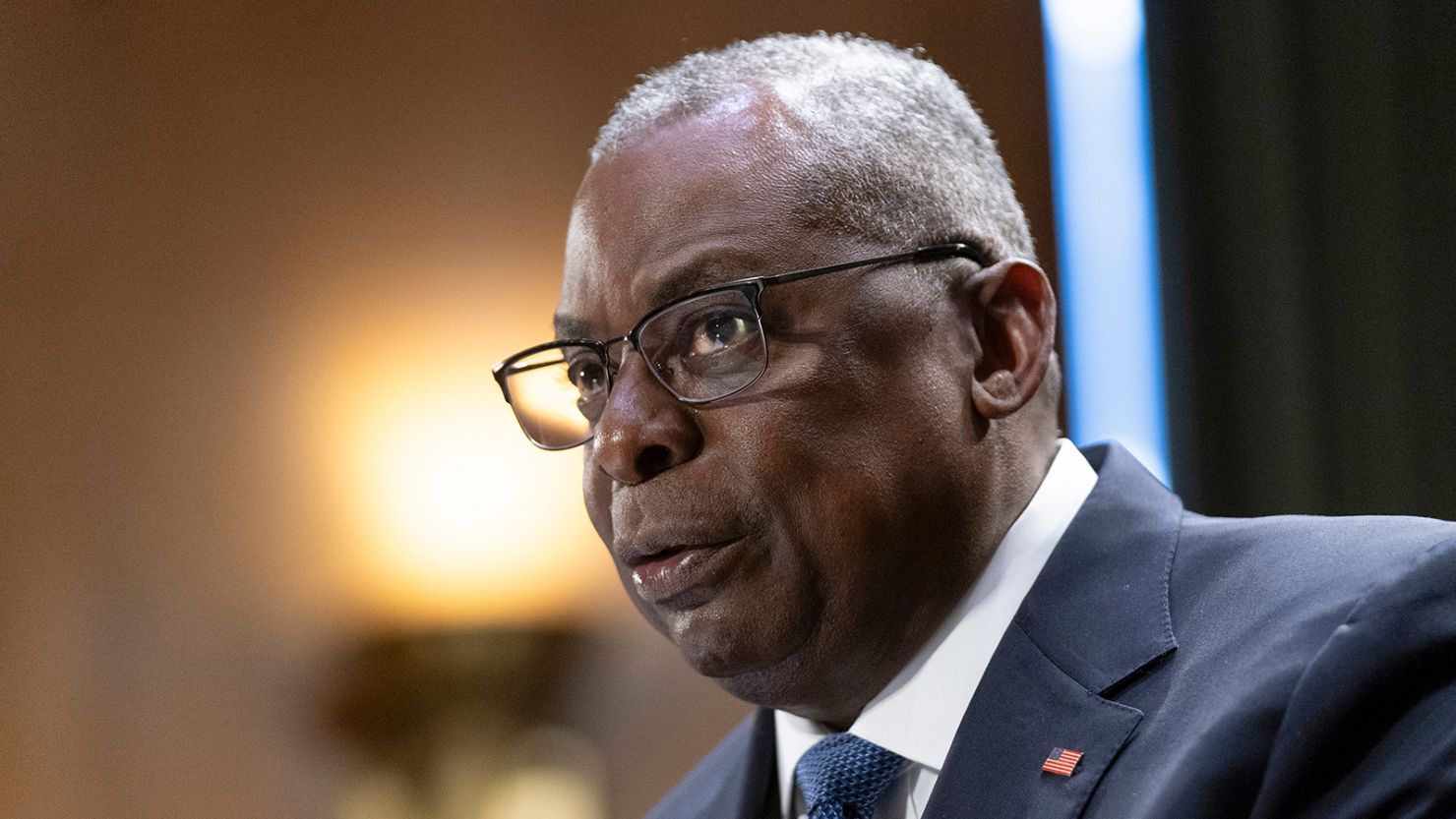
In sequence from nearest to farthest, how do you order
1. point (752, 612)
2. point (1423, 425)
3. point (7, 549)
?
point (752, 612) → point (1423, 425) → point (7, 549)

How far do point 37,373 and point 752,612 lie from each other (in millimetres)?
2035

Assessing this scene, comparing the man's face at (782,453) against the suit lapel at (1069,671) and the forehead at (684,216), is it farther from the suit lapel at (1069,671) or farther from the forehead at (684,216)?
the suit lapel at (1069,671)

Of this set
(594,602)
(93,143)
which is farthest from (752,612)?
(93,143)

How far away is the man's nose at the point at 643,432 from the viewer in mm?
1501

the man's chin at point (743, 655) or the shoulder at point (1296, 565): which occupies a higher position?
the shoulder at point (1296, 565)

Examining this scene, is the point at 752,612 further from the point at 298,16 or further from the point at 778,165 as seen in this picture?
the point at 298,16

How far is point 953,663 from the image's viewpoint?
1.58 meters

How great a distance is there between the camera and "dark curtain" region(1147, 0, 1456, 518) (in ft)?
7.80

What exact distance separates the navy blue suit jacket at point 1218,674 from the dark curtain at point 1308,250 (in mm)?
938

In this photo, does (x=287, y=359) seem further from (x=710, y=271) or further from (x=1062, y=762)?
(x=1062, y=762)

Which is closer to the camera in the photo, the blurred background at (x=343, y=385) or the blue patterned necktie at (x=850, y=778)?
the blue patterned necktie at (x=850, y=778)

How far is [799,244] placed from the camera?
1547 millimetres

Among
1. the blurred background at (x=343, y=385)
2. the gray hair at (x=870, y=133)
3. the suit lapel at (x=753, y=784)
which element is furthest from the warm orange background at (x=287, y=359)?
the gray hair at (x=870, y=133)

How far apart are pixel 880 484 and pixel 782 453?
4.5 inches
